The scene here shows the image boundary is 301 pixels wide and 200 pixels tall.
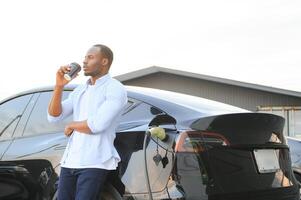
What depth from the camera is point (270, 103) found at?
84.4 feet

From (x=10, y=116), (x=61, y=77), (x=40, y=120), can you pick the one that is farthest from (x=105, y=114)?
(x=10, y=116)

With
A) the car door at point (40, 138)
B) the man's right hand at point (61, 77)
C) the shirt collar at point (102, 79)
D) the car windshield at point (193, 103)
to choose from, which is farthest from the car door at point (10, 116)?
the shirt collar at point (102, 79)

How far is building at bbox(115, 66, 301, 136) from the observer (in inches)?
992

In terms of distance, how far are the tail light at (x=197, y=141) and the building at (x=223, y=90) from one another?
21.4 meters

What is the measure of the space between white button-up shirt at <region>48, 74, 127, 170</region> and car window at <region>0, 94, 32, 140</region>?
1565 mm

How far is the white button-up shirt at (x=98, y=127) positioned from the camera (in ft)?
11.2

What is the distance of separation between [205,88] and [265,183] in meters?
22.2

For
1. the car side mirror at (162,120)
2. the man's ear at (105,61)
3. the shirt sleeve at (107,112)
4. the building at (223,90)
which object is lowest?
the building at (223,90)

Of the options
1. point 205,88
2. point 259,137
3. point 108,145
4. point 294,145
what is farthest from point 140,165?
point 205,88

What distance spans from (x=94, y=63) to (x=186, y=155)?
0.88 meters

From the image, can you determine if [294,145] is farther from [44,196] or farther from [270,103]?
[270,103]

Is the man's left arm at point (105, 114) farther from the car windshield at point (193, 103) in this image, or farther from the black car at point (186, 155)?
the car windshield at point (193, 103)

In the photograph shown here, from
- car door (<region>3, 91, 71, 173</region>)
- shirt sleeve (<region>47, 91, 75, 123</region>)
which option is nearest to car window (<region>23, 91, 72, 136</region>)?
car door (<region>3, 91, 71, 173</region>)

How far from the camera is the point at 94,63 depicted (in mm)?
3578
